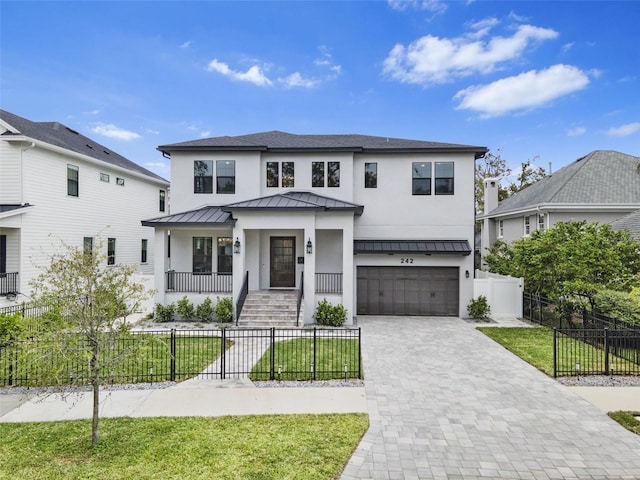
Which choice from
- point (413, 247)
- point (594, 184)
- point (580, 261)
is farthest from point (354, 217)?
point (594, 184)

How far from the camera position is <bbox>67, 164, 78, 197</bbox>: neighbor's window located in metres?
15.9

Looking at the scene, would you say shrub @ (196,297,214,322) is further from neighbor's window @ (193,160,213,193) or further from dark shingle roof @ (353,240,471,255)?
dark shingle roof @ (353,240,471,255)

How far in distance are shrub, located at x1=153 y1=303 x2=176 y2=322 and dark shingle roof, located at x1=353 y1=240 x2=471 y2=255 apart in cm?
794

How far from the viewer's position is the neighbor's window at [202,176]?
1552cm

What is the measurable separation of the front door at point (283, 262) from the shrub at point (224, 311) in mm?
2603

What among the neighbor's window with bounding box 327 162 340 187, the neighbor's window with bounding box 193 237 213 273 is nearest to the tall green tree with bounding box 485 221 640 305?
the neighbor's window with bounding box 327 162 340 187

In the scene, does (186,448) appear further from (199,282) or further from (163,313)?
(199,282)

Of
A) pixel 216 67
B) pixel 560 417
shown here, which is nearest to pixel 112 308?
pixel 560 417

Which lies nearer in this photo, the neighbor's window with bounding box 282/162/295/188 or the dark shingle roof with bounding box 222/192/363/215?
the dark shingle roof with bounding box 222/192/363/215

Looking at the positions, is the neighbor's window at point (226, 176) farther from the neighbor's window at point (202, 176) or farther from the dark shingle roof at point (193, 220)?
the dark shingle roof at point (193, 220)

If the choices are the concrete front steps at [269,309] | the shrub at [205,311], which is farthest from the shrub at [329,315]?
the shrub at [205,311]

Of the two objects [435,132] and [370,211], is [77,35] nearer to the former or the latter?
[370,211]

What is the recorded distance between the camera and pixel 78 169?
16469 millimetres

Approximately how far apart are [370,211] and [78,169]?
14.4 m
